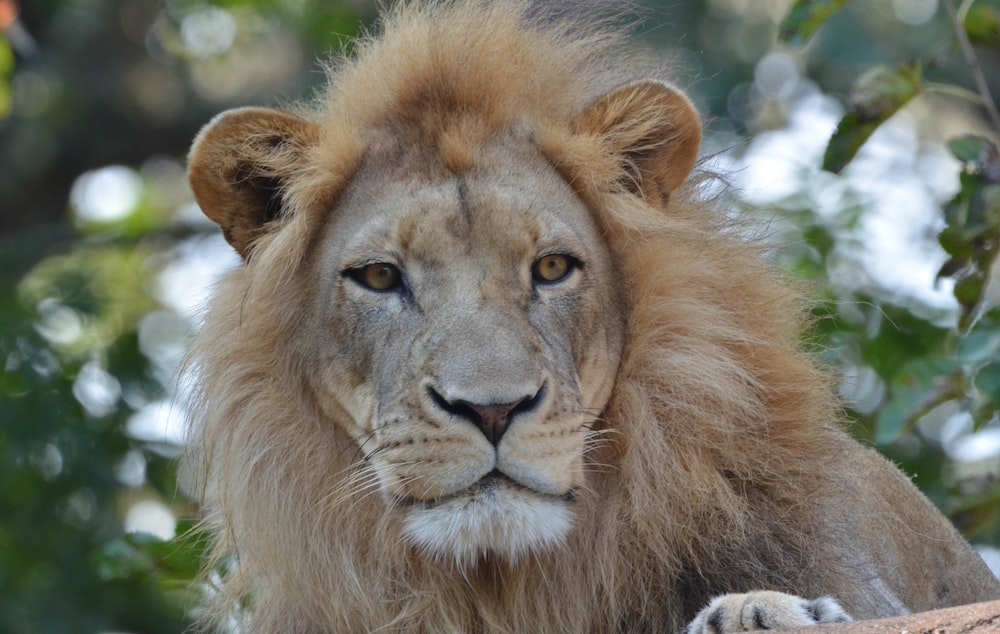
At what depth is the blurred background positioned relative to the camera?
4621 millimetres

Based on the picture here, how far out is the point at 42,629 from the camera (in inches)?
321

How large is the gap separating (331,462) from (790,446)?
1.25 metres

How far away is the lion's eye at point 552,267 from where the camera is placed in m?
3.92

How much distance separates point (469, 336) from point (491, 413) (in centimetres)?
25

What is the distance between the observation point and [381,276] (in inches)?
155

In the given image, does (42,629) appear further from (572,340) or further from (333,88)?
(572,340)

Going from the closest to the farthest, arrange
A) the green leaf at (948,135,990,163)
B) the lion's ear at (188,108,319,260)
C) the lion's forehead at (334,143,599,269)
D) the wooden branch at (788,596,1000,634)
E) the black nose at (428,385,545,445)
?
the wooden branch at (788,596,1000,634) → the black nose at (428,385,545,445) → the lion's forehead at (334,143,599,269) → the lion's ear at (188,108,319,260) → the green leaf at (948,135,990,163)

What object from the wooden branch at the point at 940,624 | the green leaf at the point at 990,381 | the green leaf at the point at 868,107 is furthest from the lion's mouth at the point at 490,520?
the green leaf at the point at 868,107

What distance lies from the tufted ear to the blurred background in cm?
35

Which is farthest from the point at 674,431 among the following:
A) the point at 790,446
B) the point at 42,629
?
the point at 42,629

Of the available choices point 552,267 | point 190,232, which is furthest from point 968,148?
point 190,232

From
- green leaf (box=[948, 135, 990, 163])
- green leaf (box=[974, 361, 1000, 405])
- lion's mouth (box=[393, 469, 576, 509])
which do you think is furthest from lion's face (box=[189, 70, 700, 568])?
green leaf (box=[974, 361, 1000, 405])

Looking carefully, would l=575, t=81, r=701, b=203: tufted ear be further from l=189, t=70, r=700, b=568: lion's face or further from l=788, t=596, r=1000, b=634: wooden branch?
l=788, t=596, r=1000, b=634: wooden branch

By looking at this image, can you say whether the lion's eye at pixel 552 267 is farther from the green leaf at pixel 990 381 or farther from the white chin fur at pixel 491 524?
the green leaf at pixel 990 381
